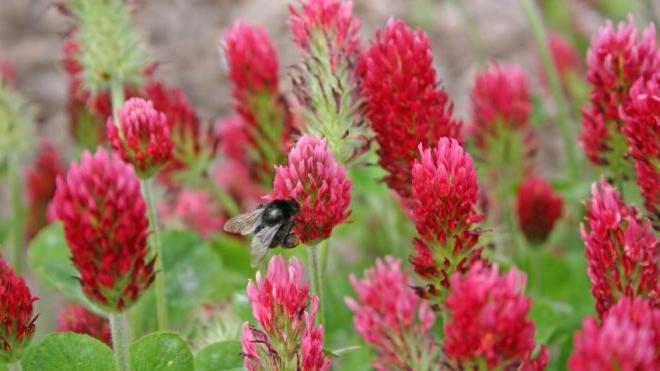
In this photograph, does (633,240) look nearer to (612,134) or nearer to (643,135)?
(643,135)

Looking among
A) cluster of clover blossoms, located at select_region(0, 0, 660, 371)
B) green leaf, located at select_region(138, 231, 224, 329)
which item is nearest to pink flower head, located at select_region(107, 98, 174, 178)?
cluster of clover blossoms, located at select_region(0, 0, 660, 371)

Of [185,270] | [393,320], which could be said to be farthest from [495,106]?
[393,320]

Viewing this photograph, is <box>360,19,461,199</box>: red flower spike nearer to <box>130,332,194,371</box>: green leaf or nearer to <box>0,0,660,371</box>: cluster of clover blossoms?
<box>0,0,660,371</box>: cluster of clover blossoms

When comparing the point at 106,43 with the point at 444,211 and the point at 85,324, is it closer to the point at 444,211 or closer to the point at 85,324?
the point at 85,324

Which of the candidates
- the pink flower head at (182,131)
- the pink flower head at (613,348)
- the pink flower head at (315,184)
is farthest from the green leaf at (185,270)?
the pink flower head at (613,348)

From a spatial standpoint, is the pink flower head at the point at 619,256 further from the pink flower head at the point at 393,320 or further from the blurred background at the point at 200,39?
the blurred background at the point at 200,39

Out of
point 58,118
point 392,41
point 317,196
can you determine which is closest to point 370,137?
point 392,41

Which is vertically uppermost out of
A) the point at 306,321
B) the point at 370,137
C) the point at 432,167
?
the point at 370,137
